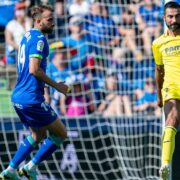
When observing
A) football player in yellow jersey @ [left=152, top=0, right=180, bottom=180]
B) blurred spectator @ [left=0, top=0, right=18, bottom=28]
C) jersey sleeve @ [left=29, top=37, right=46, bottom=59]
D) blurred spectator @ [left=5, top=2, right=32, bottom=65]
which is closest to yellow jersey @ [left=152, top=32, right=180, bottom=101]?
football player in yellow jersey @ [left=152, top=0, right=180, bottom=180]

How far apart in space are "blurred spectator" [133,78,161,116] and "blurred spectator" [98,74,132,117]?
14 centimetres

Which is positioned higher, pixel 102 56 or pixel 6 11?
pixel 6 11

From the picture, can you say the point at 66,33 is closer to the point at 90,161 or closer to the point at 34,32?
the point at 90,161

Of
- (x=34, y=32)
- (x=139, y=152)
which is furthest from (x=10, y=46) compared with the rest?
(x=34, y=32)

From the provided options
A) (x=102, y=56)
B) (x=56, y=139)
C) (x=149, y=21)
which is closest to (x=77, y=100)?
(x=102, y=56)

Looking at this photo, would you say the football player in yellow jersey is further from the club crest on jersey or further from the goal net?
the goal net

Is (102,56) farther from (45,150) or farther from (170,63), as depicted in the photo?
(170,63)

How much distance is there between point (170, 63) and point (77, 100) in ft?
12.1

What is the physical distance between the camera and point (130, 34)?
484 inches

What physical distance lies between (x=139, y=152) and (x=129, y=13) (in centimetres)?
201

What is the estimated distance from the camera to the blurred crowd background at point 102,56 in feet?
40.0

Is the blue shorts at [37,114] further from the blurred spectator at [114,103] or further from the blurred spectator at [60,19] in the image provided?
the blurred spectator at [60,19]

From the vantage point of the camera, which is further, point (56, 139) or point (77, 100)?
point (77, 100)

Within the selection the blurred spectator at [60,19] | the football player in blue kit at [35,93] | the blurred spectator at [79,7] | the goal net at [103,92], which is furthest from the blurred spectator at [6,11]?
the football player in blue kit at [35,93]
